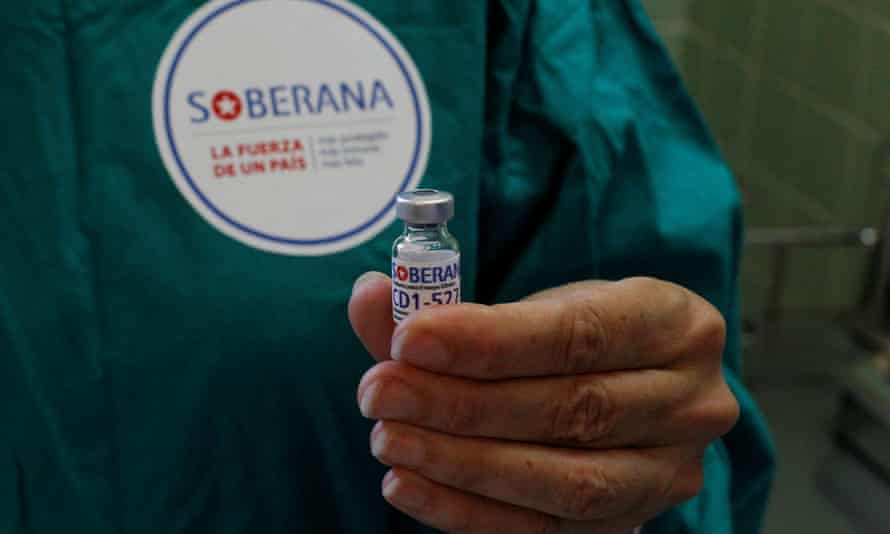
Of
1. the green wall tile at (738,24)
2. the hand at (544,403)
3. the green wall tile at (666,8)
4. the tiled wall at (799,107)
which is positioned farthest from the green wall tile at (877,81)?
the hand at (544,403)

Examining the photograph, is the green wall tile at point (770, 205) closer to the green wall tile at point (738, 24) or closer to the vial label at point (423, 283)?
the green wall tile at point (738, 24)

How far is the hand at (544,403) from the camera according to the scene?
0.47 meters

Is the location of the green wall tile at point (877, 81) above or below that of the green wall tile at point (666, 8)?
below

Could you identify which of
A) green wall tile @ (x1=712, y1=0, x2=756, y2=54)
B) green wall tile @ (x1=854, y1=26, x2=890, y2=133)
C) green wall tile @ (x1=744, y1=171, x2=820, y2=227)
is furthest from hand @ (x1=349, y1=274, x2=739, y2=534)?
green wall tile @ (x1=712, y1=0, x2=756, y2=54)

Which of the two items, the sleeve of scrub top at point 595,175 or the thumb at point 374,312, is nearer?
the thumb at point 374,312

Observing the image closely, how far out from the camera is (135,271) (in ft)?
1.86

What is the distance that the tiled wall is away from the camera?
3.61ft

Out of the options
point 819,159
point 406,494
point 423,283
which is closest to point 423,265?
point 423,283

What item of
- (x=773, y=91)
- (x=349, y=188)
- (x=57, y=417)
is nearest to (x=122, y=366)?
(x=57, y=417)

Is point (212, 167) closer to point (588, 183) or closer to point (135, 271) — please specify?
point (135, 271)

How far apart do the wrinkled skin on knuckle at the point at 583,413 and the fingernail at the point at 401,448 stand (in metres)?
0.07

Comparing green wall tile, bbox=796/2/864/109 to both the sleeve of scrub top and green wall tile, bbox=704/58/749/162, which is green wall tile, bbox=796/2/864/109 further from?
the sleeve of scrub top

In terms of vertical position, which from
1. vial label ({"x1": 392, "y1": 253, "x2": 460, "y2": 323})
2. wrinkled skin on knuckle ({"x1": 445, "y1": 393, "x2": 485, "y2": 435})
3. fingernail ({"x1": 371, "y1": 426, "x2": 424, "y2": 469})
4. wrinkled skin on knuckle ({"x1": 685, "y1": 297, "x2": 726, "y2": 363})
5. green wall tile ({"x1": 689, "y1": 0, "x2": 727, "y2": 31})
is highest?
green wall tile ({"x1": 689, "y1": 0, "x2": 727, "y2": 31})

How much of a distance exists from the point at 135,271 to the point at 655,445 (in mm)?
301
